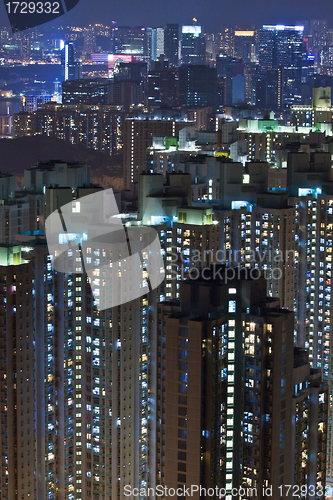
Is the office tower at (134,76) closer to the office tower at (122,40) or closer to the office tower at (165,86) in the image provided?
the office tower at (165,86)

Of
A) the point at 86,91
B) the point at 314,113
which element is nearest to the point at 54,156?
the point at 86,91

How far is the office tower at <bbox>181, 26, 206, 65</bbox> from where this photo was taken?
46.2 m

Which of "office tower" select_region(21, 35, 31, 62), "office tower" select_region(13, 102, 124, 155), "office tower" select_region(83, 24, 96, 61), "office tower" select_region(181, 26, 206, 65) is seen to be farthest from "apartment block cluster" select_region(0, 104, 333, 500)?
"office tower" select_region(181, 26, 206, 65)

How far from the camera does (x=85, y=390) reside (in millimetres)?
18406

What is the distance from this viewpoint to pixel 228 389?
39.4 ft

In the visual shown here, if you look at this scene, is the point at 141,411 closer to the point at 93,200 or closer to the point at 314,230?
the point at 93,200

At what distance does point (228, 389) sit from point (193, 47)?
36430mm

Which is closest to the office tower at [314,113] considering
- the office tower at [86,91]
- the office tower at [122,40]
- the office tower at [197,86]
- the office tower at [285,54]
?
the office tower at [285,54]

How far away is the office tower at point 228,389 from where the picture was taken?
453 inches

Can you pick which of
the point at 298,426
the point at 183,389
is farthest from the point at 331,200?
the point at 183,389

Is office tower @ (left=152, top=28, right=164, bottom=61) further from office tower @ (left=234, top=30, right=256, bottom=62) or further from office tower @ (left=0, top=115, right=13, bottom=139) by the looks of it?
office tower @ (left=0, top=115, right=13, bottom=139)

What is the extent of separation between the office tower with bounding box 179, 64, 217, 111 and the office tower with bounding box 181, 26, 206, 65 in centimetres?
228

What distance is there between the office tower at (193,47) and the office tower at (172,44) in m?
0.33

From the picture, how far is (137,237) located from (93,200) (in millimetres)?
2387
